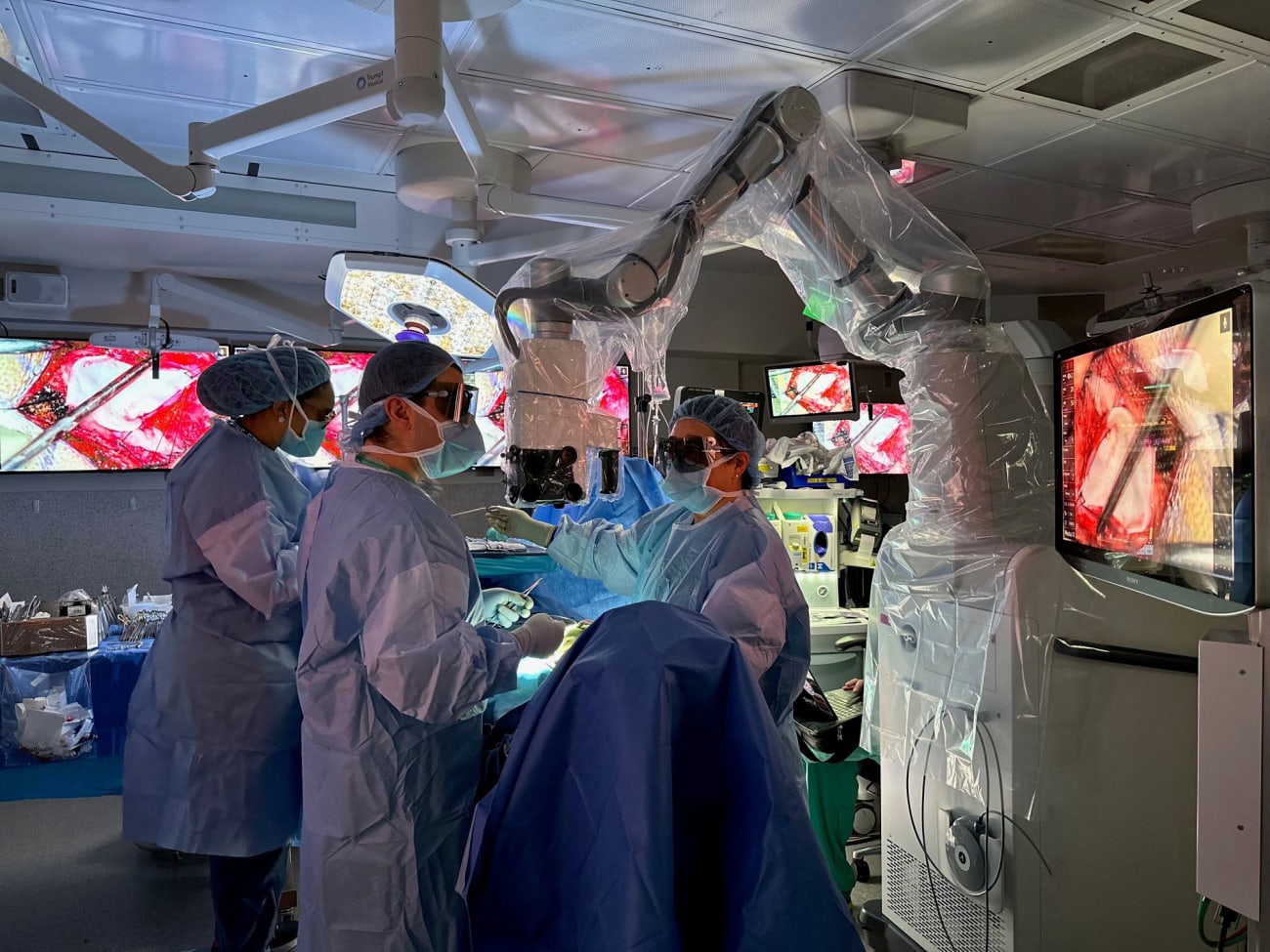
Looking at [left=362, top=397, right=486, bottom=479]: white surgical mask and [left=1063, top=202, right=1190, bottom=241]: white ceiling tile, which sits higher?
[left=1063, top=202, right=1190, bottom=241]: white ceiling tile

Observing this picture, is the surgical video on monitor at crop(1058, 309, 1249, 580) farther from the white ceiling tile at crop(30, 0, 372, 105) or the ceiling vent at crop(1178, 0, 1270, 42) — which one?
the white ceiling tile at crop(30, 0, 372, 105)

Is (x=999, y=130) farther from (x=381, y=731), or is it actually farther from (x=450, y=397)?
(x=381, y=731)

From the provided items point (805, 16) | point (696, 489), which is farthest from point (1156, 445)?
point (805, 16)

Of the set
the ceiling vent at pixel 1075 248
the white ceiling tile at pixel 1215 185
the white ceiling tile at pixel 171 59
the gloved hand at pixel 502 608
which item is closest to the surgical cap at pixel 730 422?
the gloved hand at pixel 502 608

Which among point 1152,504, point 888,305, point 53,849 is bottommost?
point 53,849

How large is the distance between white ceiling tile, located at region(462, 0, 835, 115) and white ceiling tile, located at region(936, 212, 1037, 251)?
1763 millimetres

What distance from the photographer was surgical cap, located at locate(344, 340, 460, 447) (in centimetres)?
179

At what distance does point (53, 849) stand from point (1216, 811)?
386cm

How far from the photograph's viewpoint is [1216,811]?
1.19 m

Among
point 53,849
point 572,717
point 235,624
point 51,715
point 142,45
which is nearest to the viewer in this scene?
point 572,717

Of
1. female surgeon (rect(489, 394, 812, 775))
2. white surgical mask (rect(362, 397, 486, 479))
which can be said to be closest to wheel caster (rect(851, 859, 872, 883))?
female surgeon (rect(489, 394, 812, 775))

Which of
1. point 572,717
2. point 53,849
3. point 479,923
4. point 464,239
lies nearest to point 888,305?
point 572,717

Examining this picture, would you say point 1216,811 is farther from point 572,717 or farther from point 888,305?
point 888,305

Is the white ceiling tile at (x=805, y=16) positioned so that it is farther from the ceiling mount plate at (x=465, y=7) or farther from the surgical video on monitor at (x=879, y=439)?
the surgical video on monitor at (x=879, y=439)
